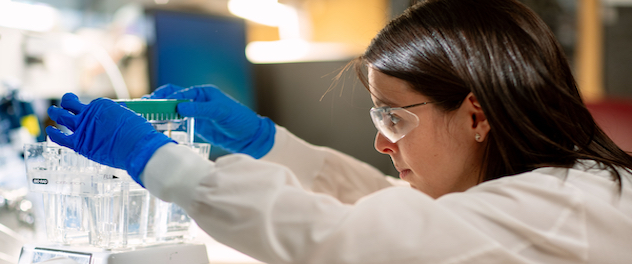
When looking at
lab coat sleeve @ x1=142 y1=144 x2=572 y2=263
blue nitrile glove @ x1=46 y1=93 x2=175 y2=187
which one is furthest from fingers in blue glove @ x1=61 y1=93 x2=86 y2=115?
lab coat sleeve @ x1=142 y1=144 x2=572 y2=263

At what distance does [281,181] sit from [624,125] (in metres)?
1.50

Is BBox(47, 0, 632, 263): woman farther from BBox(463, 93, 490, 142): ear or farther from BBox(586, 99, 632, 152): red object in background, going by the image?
BBox(586, 99, 632, 152): red object in background

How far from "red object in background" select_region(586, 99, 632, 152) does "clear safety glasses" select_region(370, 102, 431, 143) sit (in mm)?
1003

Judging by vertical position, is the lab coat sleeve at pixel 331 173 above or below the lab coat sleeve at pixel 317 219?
below

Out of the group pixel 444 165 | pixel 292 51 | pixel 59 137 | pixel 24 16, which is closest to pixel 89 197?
pixel 59 137

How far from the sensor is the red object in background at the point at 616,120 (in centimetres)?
165

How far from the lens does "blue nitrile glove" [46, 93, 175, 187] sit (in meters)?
0.75

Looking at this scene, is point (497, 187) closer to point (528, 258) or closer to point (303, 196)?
point (528, 258)

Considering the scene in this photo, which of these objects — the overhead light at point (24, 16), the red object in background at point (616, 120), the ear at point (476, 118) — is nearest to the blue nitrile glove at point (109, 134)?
the ear at point (476, 118)

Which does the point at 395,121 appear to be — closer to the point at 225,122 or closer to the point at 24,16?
the point at 225,122

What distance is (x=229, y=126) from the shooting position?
1233 millimetres

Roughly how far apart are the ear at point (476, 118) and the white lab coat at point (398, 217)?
0.17 metres

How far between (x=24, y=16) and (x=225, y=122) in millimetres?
1101

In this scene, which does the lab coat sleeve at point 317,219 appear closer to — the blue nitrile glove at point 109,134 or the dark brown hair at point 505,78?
the blue nitrile glove at point 109,134
